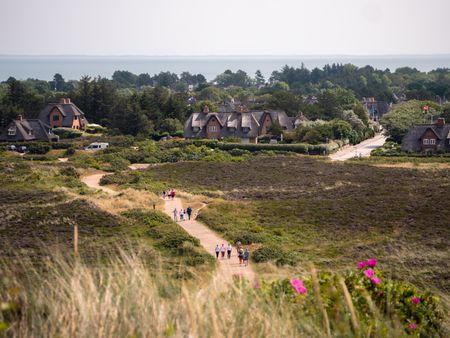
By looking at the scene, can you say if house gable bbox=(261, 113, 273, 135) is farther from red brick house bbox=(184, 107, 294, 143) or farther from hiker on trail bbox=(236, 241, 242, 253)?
hiker on trail bbox=(236, 241, 242, 253)

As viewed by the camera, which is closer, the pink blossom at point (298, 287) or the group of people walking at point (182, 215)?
the pink blossom at point (298, 287)

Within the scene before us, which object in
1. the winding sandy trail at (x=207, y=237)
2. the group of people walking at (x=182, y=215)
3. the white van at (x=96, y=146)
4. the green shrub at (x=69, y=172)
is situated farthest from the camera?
the white van at (x=96, y=146)

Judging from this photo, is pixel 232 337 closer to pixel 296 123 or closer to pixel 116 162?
pixel 116 162

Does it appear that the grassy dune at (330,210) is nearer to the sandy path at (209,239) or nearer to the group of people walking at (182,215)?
the sandy path at (209,239)

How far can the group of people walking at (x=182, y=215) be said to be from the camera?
121 feet

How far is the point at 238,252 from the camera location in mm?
28578

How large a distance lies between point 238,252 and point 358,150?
4611cm

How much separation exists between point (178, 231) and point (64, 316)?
22.4m

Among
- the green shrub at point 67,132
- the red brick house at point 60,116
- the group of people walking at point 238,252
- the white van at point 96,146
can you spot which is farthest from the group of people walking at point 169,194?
the red brick house at point 60,116

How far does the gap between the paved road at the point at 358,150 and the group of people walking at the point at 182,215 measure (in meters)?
28.6

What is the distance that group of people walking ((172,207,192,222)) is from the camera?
3684 centimetres

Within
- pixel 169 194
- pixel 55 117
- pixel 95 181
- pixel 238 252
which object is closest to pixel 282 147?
pixel 95 181

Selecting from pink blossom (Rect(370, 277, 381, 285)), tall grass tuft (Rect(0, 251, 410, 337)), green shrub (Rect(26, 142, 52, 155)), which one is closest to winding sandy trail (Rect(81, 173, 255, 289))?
pink blossom (Rect(370, 277, 381, 285))

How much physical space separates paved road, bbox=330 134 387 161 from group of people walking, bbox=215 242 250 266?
3558 centimetres
